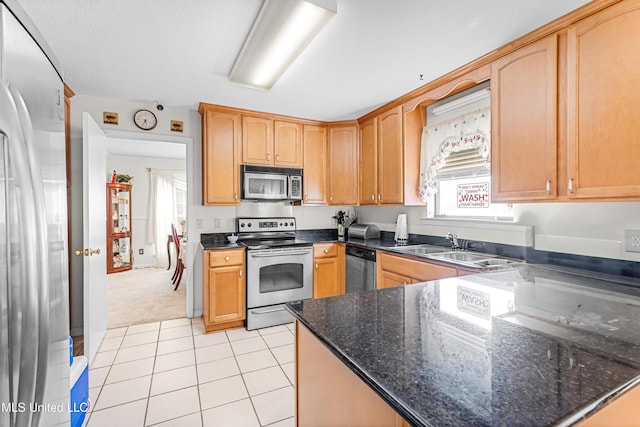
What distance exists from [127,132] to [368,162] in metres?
2.62

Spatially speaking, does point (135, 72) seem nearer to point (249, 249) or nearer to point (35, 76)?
point (249, 249)

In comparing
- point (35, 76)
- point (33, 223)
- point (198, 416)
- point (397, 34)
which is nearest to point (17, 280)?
point (33, 223)

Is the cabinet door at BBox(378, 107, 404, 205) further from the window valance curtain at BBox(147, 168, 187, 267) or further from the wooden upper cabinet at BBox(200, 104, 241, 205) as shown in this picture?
the window valance curtain at BBox(147, 168, 187, 267)

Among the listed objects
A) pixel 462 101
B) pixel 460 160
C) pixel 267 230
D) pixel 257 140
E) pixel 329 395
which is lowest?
pixel 329 395

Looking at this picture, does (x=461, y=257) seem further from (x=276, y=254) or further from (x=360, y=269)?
(x=276, y=254)

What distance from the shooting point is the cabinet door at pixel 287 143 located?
11.4ft

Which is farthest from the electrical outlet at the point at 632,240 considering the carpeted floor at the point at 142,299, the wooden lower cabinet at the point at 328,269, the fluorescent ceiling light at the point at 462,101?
the carpeted floor at the point at 142,299

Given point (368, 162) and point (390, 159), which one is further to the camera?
point (368, 162)

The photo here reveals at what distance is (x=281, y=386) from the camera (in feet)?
6.74

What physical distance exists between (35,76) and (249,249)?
95.8 inches

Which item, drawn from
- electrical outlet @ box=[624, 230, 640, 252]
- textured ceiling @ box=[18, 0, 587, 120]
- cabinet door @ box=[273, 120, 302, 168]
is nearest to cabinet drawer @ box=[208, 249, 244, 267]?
cabinet door @ box=[273, 120, 302, 168]

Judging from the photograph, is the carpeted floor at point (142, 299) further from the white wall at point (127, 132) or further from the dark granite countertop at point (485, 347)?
the dark granite countertop at point (485, 347)

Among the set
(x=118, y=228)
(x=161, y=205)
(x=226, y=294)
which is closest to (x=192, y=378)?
(x=226, y=294)

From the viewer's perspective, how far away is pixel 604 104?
154cm
